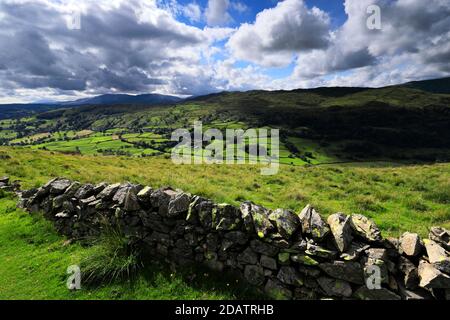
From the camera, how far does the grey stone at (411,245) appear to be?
19.7 ft

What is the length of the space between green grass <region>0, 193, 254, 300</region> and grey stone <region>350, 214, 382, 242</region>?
10.3ft

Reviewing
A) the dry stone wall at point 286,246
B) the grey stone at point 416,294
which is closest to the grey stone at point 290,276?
the dry stone wall at point 286,246

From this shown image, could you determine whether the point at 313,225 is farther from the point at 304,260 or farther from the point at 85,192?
the point at 85,192

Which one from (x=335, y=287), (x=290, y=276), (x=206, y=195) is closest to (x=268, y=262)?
(x=290, y=276)

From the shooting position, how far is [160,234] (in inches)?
326

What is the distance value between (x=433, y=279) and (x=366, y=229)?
5.10 feet

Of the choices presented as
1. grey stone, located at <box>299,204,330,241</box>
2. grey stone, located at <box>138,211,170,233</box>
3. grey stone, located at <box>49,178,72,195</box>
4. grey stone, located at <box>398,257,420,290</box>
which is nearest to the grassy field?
grey stone, located at <box>138,211,170,233</box>

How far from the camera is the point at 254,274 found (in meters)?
7.16

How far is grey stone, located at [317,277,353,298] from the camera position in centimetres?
625

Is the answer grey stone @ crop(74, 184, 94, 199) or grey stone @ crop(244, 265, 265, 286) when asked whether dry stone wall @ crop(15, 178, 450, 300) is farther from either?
grey stone @ crop(74, 184, 94, 199)

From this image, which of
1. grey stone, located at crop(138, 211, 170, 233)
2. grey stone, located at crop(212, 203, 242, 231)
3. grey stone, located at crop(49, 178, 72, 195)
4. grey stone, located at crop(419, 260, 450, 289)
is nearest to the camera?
grey stone, located at crop(419, 260, 450, 289)
